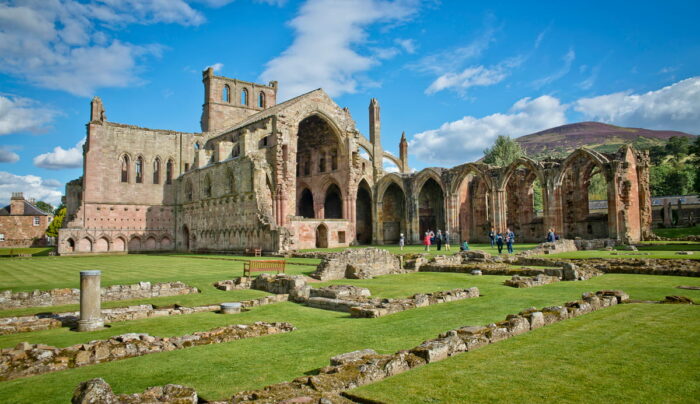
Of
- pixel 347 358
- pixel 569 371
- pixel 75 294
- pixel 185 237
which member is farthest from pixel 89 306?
pixel 185 237

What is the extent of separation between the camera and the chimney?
2265 inches

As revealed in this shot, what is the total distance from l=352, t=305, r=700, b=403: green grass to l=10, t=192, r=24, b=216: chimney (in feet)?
219

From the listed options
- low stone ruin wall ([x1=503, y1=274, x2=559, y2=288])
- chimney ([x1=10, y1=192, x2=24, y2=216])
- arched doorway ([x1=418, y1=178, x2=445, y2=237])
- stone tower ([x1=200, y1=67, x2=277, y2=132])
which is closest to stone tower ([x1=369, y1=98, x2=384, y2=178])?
arched doorway ([x1=418, y1=178, x2=445, y2=237])

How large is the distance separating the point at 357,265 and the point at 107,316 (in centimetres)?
909

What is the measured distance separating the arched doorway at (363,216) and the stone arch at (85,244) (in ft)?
79.7

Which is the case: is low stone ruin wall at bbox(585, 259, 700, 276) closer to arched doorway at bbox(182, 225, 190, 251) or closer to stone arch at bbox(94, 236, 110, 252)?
arched doorway at bbox(182, 225, 190, 251)

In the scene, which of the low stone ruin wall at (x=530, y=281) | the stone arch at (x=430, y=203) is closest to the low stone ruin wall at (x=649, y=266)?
the low stone ruin wall at (x=530, y=281)

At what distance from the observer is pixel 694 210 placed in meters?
52.7

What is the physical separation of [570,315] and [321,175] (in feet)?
125

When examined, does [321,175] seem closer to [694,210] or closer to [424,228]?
[424,228]

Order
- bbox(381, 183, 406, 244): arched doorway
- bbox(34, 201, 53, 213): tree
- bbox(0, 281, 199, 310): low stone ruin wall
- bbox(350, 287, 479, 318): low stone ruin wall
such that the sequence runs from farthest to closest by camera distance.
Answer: bbox(34, 201, 53, 213): tree
bbox(381, 183, 406, 244): arched doorway
bbox(0, 281, 199, 310): low stone ruin wall
bbox(350, 287, 479, 318): low stone ruin wall

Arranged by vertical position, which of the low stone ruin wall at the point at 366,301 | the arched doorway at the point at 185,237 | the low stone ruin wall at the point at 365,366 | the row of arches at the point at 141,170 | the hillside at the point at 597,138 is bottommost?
the low stone ruin wall at the point at 366,301

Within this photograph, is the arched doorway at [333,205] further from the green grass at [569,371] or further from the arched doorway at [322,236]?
the green grass at [569,371]

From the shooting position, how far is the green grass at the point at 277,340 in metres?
5.55
